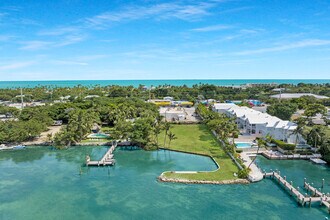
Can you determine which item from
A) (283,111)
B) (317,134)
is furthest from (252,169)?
(283,111)

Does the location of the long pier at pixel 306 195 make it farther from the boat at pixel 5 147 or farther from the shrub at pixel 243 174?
the boat at pixel 5 147

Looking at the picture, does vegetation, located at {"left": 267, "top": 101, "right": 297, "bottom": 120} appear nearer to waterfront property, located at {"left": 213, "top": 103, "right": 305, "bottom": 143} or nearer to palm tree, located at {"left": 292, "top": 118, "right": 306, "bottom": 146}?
waterfront property, located at {"left": 213, "top": 103, "right": 305, "bottom": 143}

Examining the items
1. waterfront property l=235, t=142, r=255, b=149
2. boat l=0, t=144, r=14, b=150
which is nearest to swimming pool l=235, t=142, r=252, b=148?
waterfront property l=235, t=142, r=255, b=149

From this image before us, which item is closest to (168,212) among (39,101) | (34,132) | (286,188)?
(286,188)

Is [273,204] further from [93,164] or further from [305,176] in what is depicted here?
[93,164]

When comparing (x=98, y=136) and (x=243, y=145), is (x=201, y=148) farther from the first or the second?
(x=98, y=136)
